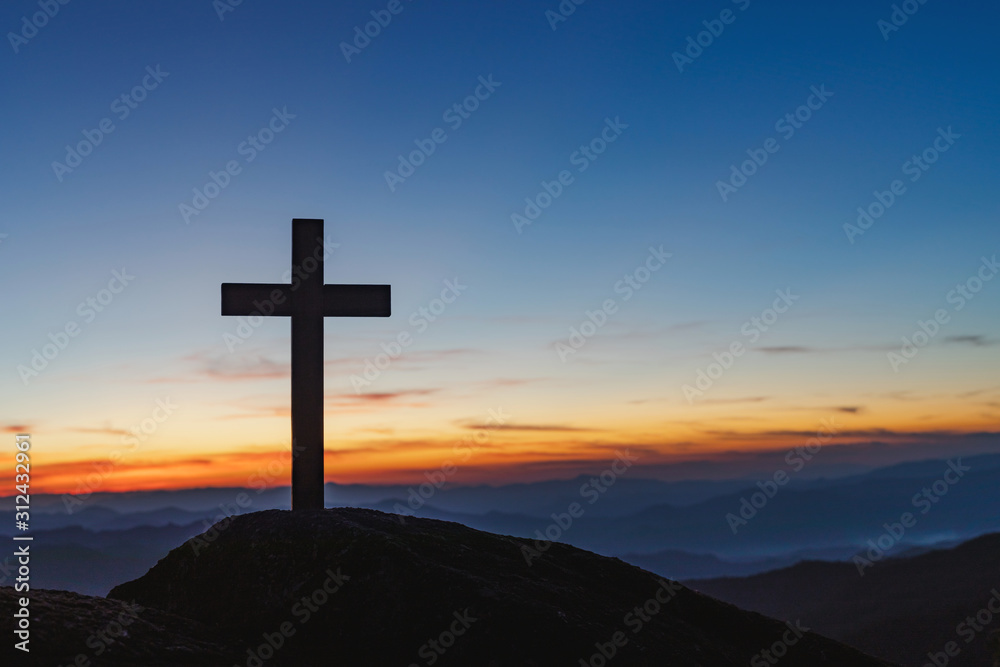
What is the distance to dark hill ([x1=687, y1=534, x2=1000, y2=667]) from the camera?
812 inches

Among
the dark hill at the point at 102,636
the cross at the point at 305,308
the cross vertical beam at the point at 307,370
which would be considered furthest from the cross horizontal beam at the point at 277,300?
the dark hill at the point at 102,636

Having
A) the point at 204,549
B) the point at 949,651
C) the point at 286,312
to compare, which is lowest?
the point at 949,651

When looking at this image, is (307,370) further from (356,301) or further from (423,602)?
(423,602)

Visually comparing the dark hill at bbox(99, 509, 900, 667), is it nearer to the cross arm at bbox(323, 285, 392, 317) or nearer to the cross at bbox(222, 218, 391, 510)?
the cross at bbox(222, 218, 391, 510)

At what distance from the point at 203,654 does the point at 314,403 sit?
4.32 meters

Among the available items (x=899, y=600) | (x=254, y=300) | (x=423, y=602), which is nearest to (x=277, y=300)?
(x=254, y=300)

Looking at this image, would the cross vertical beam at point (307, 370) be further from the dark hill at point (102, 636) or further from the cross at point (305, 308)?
the dark hill at point (102, 636)

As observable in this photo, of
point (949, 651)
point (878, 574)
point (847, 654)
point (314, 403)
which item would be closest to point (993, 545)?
point (878, 574)

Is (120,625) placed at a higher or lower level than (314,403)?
lower

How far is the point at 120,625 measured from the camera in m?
7.63

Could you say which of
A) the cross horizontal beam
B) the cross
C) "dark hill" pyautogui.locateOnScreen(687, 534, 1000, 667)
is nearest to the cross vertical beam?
the cross

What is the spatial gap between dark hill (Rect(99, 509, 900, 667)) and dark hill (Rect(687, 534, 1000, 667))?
34.3 feet

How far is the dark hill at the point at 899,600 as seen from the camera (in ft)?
67.7

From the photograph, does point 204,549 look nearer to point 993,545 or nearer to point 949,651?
point 949,651
